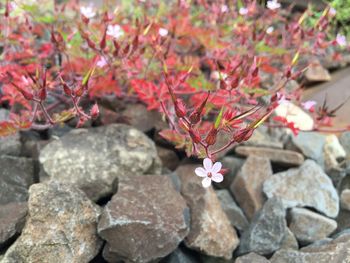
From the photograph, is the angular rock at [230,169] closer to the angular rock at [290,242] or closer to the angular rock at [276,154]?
the angular rock at [276,154]

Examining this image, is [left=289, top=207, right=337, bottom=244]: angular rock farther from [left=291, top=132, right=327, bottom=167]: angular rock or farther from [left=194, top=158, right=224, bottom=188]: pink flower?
[left=194, top=158, right=224, bottom=188]: pink flower

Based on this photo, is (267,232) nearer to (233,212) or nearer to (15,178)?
(233,212)

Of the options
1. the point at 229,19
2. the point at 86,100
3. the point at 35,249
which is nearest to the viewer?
the point at 35,249

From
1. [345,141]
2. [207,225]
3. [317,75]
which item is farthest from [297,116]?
[207,225]

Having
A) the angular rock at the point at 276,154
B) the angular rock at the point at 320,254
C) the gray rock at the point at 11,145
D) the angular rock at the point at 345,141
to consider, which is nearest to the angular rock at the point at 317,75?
the angular rock at the point at 345,141

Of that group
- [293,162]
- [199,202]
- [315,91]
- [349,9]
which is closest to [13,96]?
[199,202]

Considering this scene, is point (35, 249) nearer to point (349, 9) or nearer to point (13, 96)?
point (13, 96)
